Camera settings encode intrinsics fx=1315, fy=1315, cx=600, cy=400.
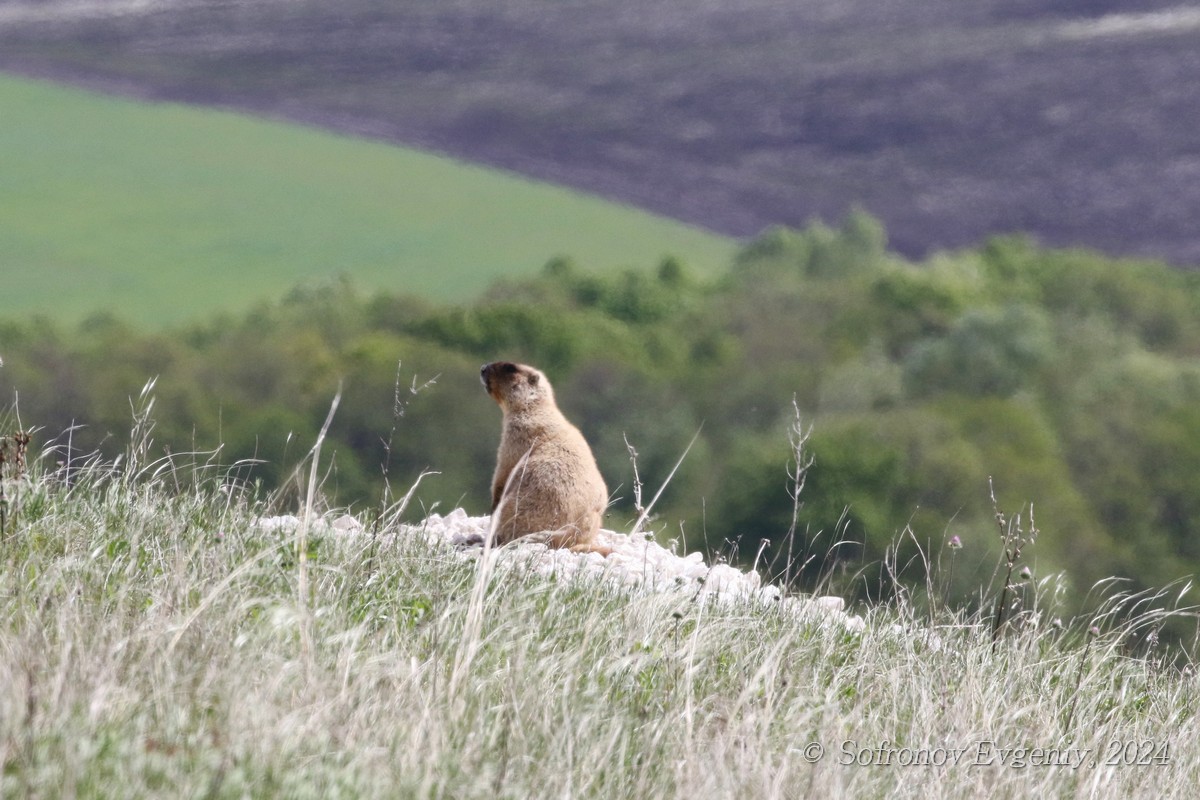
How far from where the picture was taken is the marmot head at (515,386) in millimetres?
6551

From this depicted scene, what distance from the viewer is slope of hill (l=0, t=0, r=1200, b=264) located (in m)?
34.3

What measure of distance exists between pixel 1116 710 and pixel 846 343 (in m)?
35.8

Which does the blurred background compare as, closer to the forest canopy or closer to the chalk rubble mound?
the forest canopy

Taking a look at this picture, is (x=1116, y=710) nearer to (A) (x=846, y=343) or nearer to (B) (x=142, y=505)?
(B) (x=142, y=505)

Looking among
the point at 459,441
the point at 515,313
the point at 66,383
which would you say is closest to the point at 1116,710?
the point at 459,441

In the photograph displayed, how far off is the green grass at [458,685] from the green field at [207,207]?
2914 cm

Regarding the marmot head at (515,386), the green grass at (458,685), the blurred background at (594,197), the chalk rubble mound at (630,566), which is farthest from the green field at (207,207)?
the green grass at (458,685)

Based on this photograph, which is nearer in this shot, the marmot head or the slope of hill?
the marmot head

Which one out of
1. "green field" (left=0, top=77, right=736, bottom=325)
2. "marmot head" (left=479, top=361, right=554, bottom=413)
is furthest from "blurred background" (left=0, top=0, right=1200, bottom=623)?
"marmot head" (left=479, top=361, right=554, bottom=413)

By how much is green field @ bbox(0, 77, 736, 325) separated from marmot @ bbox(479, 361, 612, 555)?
1062 inches

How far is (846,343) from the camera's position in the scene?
1567 inches

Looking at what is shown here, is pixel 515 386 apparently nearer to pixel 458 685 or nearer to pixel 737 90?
→ pixel 458 685

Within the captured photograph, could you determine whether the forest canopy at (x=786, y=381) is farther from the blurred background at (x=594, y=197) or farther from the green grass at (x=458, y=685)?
the green grass at (x=458, y=685)

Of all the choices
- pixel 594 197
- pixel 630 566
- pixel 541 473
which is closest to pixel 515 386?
pixel 541 473
